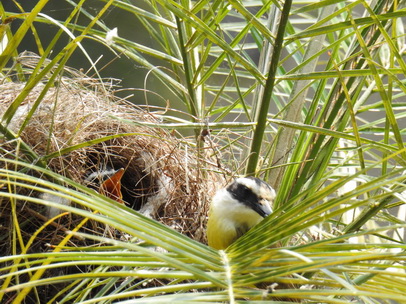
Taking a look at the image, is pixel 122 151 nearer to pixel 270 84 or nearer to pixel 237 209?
pixel 237 209

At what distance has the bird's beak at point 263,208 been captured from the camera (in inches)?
52.2

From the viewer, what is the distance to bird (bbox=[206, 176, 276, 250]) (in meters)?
1.33

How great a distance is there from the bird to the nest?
93 millimetres

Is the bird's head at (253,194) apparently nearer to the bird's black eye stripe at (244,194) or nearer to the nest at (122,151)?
the bird's black eye stripe at (244,194)

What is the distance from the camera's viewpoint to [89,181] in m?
1.45

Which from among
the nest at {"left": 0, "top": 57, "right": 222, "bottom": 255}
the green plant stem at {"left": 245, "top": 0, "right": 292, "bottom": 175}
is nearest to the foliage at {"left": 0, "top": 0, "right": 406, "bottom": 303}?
the green plant stem at {"left": 245, "top": 0, "right": 292, "bottom": 175}

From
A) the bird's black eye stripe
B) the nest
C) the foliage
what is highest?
the foliage

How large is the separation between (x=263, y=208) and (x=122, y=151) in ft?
1.44

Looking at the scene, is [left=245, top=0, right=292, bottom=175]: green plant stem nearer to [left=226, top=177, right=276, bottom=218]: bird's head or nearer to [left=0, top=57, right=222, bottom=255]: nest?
[left=226, top=177, right=276, bottom=218]: bird's head

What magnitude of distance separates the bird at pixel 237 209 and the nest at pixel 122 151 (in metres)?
0.09

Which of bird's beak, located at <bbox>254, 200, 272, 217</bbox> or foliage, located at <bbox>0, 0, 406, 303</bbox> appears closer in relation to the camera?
foliage, located at <bbox>0, 0, 406, 303</bbox>

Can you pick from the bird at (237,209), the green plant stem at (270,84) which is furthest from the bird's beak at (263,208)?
the green plant stem at (270,84)

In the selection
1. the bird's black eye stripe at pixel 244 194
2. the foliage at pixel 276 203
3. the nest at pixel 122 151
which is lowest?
the nest at pixel 122 151

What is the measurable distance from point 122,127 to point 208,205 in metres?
0.29
